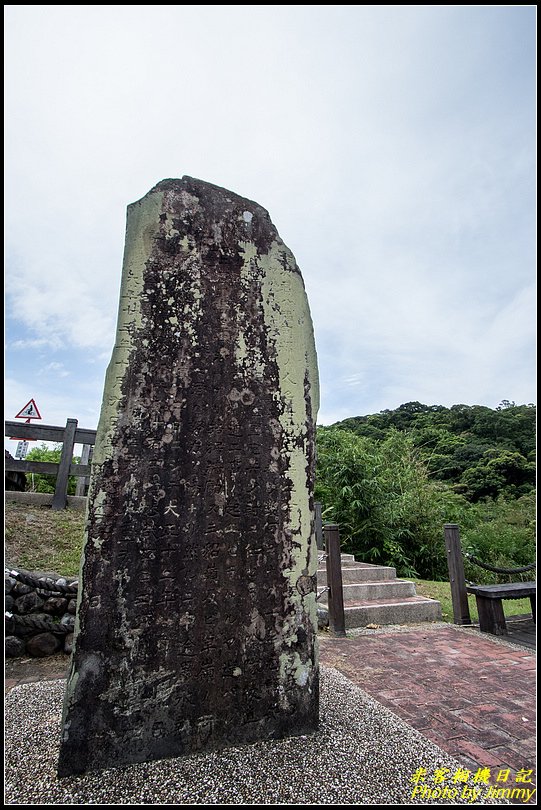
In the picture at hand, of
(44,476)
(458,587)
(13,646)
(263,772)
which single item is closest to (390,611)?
(458,587)

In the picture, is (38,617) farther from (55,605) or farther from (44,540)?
(44,540)

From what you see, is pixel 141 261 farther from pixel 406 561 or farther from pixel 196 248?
pixel 406 561

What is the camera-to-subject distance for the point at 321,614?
5.09 meters

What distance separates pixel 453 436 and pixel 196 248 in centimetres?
2126

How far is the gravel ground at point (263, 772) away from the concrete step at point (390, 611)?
271 cm

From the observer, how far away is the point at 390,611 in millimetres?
5402

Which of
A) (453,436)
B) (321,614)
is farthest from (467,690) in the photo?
(453,436)

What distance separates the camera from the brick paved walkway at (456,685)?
247 cm

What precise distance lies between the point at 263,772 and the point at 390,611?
378 centimetres

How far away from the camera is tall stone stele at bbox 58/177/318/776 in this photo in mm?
2184

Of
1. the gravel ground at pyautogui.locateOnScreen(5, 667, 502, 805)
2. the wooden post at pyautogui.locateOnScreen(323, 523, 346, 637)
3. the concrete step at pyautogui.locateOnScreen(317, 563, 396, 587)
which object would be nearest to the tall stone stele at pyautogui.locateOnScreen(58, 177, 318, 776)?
the gravel ground at pyautogui.locateOnScreen(5, 667, 502, 805)

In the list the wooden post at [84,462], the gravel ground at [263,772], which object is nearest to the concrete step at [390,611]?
the gravel ground at [263,772]

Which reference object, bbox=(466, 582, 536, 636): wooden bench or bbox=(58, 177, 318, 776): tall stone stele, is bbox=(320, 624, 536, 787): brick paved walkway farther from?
bbox=(58, 177, 318, 776): tall stone stele

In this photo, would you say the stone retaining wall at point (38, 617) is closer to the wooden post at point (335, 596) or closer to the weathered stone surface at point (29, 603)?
the weathered stone surface at point (29, 603)
